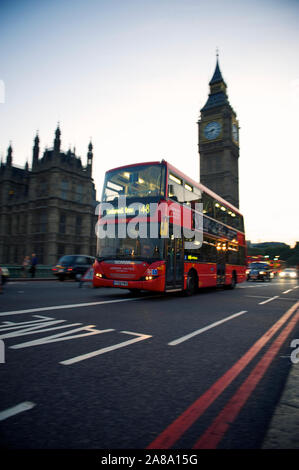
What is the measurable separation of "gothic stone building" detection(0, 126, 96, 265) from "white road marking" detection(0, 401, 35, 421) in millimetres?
40508

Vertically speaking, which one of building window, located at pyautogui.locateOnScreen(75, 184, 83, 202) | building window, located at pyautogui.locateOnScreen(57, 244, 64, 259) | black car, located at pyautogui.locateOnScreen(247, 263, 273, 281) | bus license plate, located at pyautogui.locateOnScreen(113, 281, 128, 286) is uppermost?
A: building window, located at pyautogui.locateOnScreen(75, 184, 83, 202)

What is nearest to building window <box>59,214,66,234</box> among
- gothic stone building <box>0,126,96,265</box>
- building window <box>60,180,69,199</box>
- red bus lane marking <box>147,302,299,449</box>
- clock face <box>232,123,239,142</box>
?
gothic stone building <box>0,126,96,265</box>

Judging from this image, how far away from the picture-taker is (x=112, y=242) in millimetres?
9727

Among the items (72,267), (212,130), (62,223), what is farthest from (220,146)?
(72,267)

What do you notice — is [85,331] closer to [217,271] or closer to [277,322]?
[277,322]

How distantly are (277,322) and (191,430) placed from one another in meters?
4.76

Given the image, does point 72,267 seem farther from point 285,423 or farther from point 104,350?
point 285,423

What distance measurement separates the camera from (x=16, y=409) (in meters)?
2.02

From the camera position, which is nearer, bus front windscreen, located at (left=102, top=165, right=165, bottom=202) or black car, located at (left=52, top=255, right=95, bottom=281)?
bus front windscreen, located at (left=102, top=165, right=165, bottom=202)

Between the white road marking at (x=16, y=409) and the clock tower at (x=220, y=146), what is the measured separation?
76188 mm

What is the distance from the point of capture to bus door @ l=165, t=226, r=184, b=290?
9.49 meters

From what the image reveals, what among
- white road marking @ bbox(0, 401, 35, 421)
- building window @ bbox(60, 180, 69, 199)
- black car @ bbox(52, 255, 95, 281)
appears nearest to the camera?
white road marking @ bbox(0, 401, 35, 421)

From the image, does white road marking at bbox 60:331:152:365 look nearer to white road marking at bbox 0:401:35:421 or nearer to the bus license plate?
white road marking at bbox 0:401:35:421
